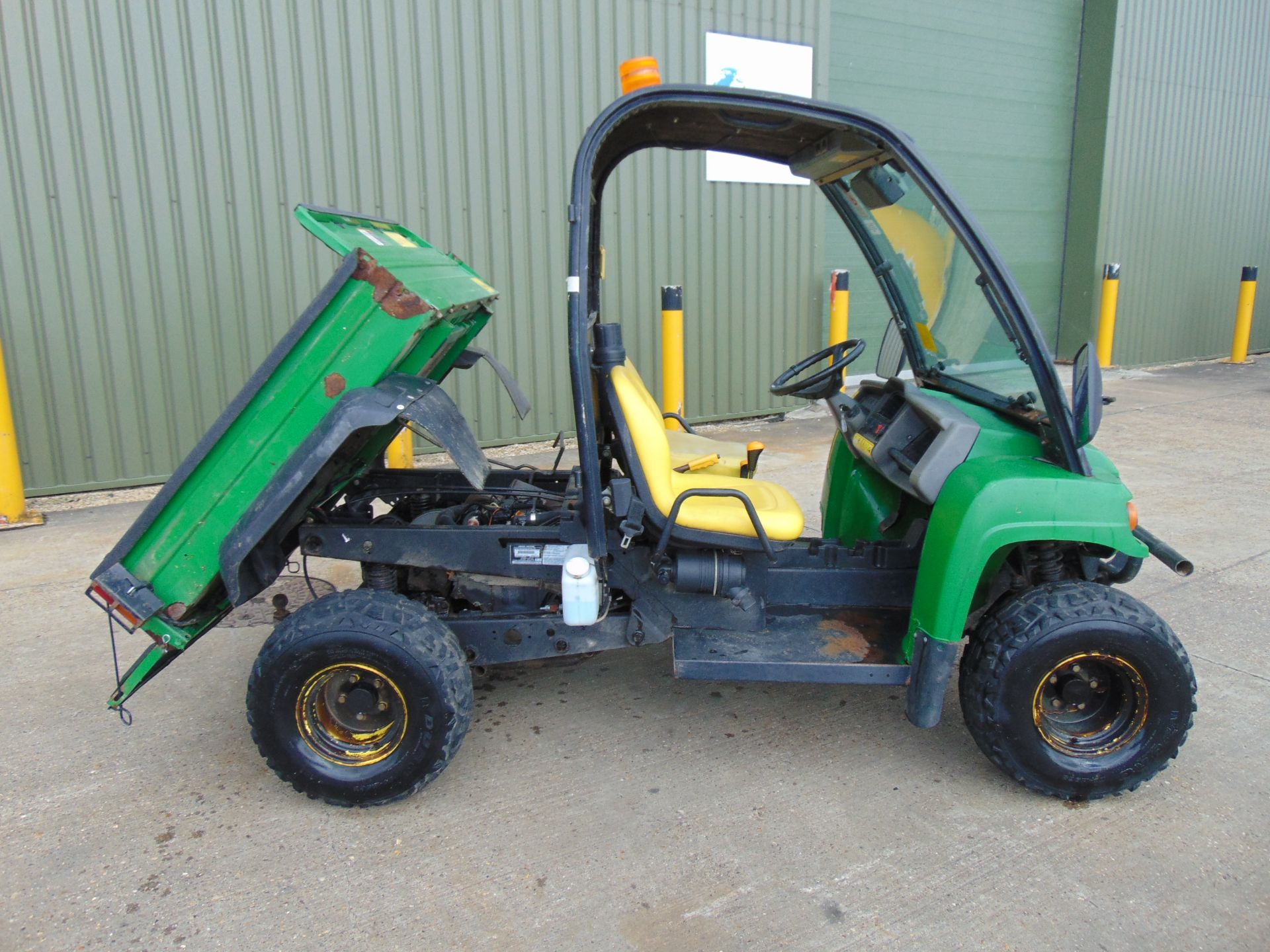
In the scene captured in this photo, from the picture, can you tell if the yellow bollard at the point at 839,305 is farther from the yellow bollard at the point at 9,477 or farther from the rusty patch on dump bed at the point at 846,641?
the yellow bollard at the point at 9,477

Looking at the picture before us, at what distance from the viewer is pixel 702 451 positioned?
3820 mm

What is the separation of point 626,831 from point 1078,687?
1.42 meters

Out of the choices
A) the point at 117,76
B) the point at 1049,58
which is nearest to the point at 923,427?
the point at 117,76

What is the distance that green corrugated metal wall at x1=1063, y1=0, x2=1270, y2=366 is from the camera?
1102 cm

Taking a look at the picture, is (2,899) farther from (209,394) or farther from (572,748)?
(209,394)

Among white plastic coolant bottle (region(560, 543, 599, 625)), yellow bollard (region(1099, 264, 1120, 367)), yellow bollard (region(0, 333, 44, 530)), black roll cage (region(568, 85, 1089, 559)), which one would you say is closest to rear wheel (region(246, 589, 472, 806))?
white plastic coolant bottle (region(560, 543, 599, 625))

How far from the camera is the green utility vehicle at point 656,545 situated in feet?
8.54

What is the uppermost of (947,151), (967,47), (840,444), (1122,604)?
(967,47)

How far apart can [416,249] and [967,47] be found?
Result: 8.94 m

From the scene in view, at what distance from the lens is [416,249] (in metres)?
3.17

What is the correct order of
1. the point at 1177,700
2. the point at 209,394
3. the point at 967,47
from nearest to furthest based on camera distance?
the point at 1177,700 → the point at 209,394 → the point at 967,47

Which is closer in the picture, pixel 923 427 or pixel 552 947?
pixel 552 947

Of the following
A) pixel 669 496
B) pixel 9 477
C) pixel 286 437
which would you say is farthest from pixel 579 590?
pixel 9 477

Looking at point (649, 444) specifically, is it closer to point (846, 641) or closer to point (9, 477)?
point (846, 641)
